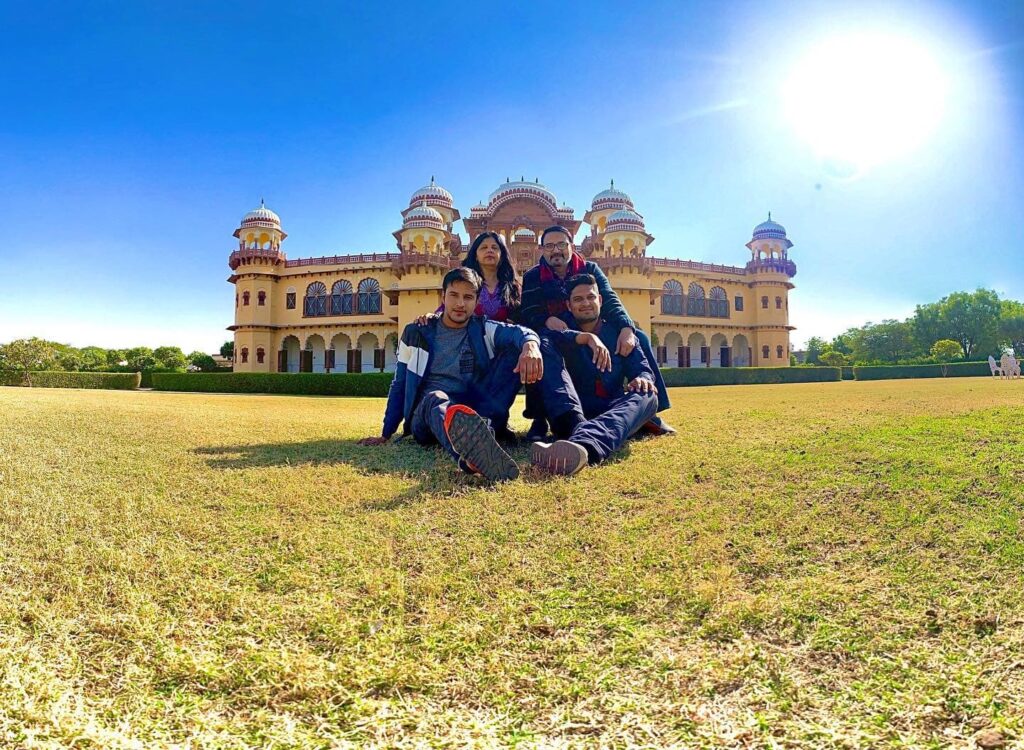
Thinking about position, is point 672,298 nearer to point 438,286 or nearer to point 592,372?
point 438,286

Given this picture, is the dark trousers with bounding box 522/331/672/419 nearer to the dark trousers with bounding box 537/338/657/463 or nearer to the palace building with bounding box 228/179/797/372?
the dark trousers with bounding box 537/338/657/463

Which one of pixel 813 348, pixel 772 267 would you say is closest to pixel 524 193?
pixel 772 267

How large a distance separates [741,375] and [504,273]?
25.2m

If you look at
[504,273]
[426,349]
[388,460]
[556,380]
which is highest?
[504,273]

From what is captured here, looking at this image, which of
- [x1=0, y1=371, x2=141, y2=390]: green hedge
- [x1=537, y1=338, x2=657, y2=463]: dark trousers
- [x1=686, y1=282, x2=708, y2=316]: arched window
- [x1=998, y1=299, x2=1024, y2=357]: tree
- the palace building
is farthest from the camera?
[x1=998, y1=299, x2=1024, y2=357]: tree

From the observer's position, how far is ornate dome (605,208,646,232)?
3059cm

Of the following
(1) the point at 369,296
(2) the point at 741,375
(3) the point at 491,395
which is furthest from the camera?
(1) the point at 369,296

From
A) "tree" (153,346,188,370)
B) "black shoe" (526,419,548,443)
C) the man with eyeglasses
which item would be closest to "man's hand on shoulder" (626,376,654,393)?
the man with eyeglasses

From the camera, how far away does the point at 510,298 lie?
16.8 ft


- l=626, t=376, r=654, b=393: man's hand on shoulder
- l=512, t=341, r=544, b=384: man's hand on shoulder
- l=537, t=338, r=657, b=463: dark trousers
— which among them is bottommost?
l=537, t=338, r=657, b=463: dark trousers

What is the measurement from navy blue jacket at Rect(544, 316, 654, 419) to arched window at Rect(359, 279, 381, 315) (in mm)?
29063

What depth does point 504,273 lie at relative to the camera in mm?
5172

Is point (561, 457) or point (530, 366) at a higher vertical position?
point (530, 366)

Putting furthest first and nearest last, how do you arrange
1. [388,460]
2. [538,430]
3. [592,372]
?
[538,430]
[592,372]
[388,460]
